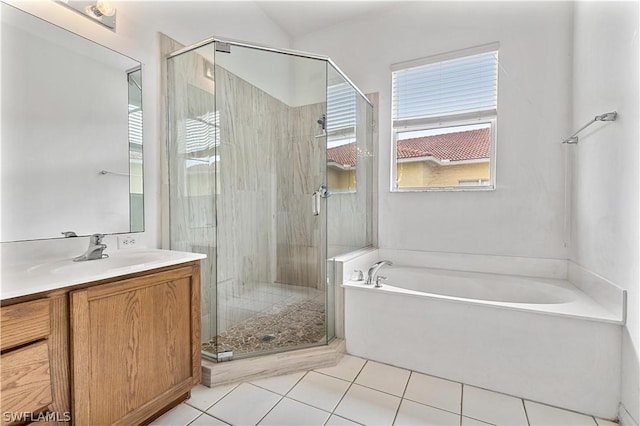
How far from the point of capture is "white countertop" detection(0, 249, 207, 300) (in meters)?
0.96

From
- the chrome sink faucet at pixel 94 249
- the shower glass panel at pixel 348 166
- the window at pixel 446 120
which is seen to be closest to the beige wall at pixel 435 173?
the window at pixel 446 120

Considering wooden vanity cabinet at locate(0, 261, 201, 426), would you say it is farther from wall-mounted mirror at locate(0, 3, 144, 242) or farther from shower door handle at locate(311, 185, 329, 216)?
shower door handle at locate(311, 185, 329, 216)

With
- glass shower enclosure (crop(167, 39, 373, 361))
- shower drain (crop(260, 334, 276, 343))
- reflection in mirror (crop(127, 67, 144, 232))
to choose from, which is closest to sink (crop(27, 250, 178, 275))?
reflection in mirror (crop(127, 67, 144, 232))

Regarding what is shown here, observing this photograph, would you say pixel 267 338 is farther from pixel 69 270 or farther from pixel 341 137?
pixel 341 137

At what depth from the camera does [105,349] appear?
117 cm

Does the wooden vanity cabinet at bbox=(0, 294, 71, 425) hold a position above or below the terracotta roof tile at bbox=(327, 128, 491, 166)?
below

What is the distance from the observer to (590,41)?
1864 mm

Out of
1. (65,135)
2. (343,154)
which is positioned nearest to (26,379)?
(65,135)

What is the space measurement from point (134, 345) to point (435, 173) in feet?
8.22

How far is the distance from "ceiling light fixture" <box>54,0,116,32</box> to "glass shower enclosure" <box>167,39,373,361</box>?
0.37m

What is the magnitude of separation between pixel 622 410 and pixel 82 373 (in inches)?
94.5

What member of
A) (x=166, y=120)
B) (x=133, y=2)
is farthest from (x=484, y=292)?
(x=133, y=2)

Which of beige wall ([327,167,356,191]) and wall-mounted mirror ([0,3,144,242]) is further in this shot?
beige wall ([327,167,356,191])

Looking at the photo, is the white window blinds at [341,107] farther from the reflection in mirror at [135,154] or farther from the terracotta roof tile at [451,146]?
the reflection in mirror at [135,154]
